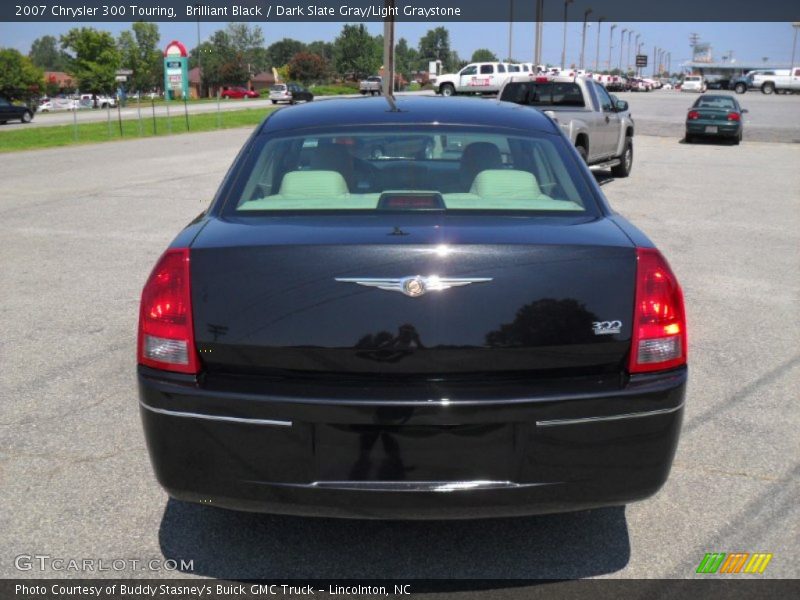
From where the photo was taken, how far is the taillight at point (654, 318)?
2848mm

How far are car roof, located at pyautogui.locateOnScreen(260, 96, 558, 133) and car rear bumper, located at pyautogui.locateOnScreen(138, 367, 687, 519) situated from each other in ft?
5.39

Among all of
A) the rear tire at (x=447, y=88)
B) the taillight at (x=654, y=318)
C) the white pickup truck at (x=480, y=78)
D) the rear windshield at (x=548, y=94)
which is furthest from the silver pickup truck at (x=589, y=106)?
the rear tire at (x=447, y=88)

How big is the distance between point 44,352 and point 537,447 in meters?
4.08

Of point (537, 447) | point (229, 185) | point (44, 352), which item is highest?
point (229, 185)

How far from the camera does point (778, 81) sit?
75.3 meters

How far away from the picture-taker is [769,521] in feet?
11.5

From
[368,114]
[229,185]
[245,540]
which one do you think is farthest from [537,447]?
[368,114]

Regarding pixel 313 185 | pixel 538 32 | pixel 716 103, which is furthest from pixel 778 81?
pixel 313 185

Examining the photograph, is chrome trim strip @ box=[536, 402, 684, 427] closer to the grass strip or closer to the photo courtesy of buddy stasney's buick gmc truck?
the photo courtesy of buddy stasney's buick gmc truck

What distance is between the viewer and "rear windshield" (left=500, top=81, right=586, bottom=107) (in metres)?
16.4

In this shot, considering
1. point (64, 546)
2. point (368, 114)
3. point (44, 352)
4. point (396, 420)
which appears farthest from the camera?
point (44, 352)

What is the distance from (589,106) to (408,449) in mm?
14467

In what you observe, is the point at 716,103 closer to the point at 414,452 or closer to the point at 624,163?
the point at 624,163

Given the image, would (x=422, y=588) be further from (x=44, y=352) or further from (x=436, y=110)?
(x=44, y=352)
